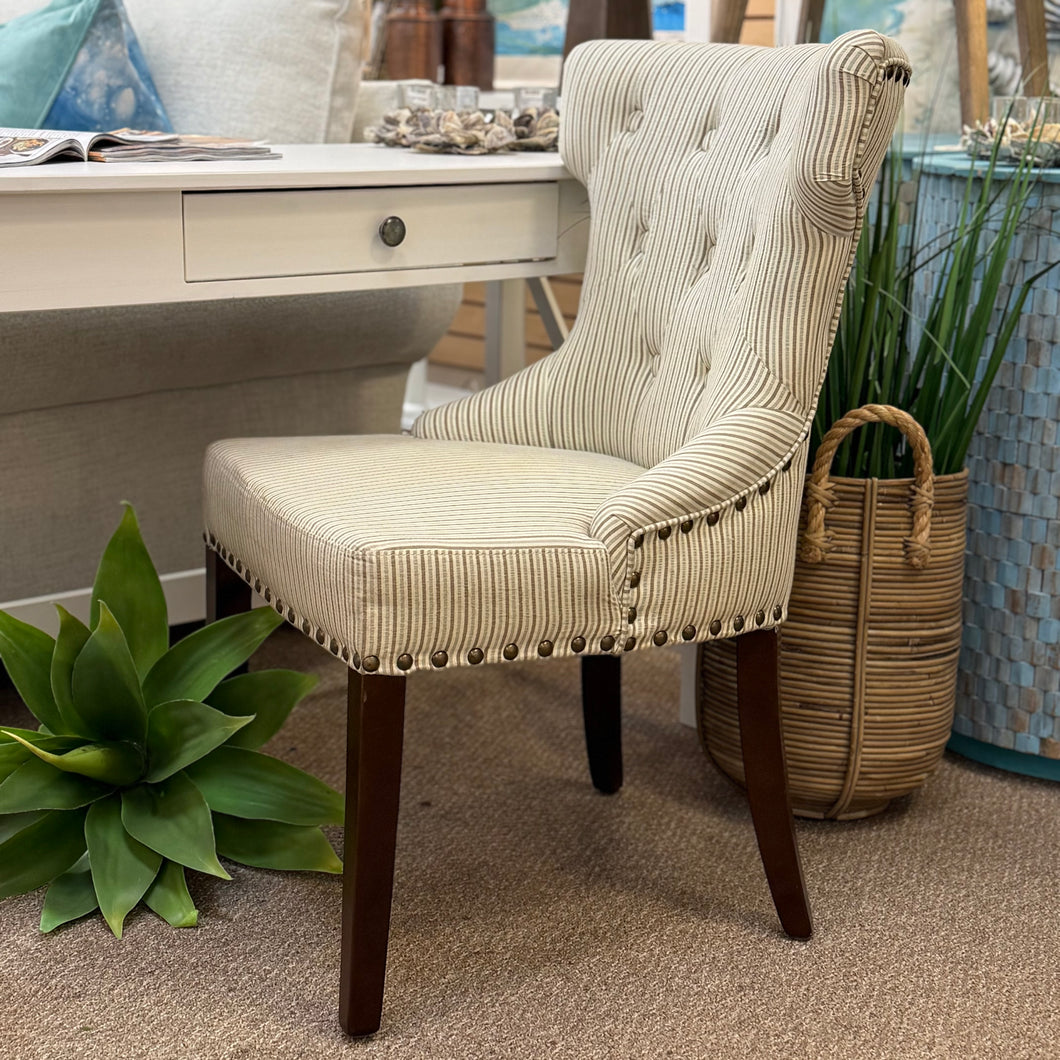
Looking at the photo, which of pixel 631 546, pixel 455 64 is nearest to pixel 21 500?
pixel 631 546

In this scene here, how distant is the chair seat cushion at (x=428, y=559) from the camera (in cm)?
108

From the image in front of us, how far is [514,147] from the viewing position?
1.73 meters

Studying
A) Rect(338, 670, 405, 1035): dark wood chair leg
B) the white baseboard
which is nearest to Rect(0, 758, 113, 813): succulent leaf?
Rect(338, 670, 405, 1035): dark wood chair leg

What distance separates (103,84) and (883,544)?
1.17m

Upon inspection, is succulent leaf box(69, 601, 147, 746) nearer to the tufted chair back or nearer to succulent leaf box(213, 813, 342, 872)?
succulent leaf box(213, 813, 342, 872)

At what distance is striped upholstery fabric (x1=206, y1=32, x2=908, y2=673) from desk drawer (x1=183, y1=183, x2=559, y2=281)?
4.1 inches

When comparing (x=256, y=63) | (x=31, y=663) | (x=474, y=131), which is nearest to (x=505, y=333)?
(x=256, y=63)

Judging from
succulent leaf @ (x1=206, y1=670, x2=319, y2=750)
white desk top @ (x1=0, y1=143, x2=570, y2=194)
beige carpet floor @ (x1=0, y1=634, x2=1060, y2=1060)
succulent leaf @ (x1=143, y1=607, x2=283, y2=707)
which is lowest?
beige carpet floor @ (x1=0, y1=634, x2=1060, y2=1060)

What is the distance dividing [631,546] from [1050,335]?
712mm

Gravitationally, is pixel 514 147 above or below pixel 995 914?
above

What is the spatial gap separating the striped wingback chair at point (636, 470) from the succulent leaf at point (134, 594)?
8 cm

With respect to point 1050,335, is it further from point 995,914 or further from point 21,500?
point 21,500

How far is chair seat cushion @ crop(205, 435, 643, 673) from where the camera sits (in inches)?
42.3

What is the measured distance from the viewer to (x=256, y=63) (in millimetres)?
1918
